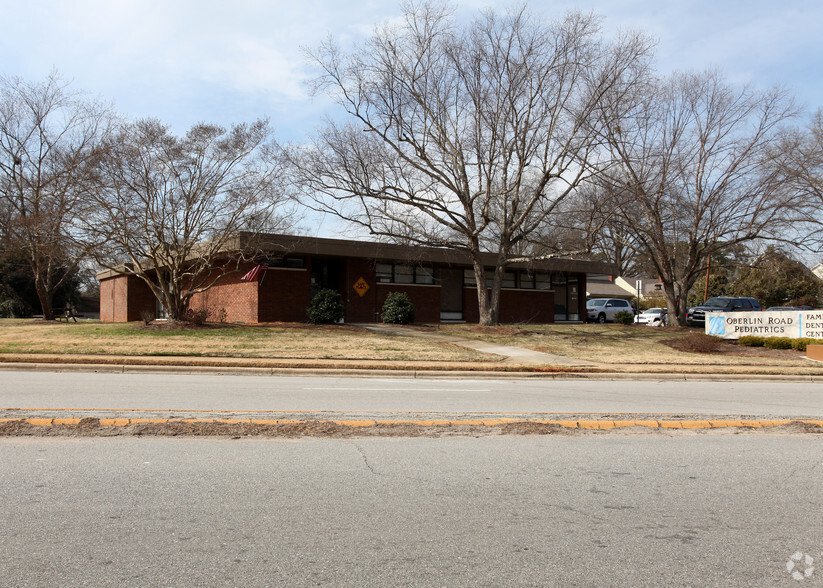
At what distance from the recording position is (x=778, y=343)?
24.1m

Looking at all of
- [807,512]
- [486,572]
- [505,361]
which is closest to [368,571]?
[486,572]

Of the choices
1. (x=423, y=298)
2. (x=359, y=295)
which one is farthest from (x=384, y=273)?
(x=423, y=298)

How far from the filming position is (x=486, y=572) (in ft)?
13.3

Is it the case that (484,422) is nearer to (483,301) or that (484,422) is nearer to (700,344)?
(700,344)

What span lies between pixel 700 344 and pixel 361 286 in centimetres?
1469

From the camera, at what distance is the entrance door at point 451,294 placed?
→ 111 feet

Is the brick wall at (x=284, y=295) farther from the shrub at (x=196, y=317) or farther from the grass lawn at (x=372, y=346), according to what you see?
the shrub at (x=196, y=317)

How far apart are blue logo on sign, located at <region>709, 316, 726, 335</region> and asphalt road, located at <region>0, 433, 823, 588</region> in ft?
70.9

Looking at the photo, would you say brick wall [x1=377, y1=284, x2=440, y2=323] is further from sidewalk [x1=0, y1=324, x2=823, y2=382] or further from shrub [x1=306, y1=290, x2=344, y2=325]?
sidewalk [x1=0, y1=324, x2=823, y2=382]

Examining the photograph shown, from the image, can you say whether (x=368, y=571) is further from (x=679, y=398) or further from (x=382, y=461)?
(x=679, y=398)

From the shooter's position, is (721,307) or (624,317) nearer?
(721,307)

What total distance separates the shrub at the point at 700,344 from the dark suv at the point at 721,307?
33.9 ft

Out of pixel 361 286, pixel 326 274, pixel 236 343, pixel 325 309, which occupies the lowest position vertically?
pixel 236 343

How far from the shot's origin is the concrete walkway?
18594mm
